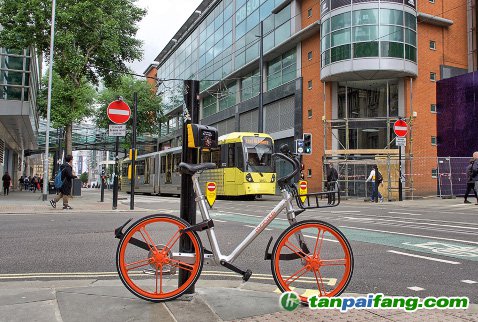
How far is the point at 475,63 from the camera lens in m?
28.7

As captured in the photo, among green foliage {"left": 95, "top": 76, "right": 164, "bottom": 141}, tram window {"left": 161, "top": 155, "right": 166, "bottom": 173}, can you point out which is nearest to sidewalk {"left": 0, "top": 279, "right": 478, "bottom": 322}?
tram window {"left": 161, "top": 155, "right": 166, "bottom": 173}

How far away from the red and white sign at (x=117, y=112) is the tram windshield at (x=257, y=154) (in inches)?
315

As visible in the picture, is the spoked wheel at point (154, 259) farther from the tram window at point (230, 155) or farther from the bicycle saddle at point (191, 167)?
the tram window at point (230, 155)

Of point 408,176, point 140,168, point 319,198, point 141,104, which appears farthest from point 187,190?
point 141,104

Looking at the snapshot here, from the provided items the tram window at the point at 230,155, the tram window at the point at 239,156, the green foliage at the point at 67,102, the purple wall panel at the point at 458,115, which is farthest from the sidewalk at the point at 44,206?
the purple wall panel at the point at 458,115

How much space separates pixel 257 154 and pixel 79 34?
13056 millimetres

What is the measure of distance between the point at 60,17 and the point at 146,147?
47.1 meters

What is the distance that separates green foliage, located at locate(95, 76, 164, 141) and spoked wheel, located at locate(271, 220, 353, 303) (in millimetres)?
42504

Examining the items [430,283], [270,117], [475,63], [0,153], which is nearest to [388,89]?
[475,63]

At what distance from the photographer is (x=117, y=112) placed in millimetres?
13578

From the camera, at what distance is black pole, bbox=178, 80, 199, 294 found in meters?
3.50

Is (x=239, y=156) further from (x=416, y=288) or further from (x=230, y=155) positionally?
(x=416, y=288)

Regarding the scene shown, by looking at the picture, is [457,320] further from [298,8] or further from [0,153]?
[0,153]

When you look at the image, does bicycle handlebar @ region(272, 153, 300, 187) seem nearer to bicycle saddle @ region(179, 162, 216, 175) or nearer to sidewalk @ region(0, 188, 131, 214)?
bicycle saddle @ region(179, 162, 216, 175)
